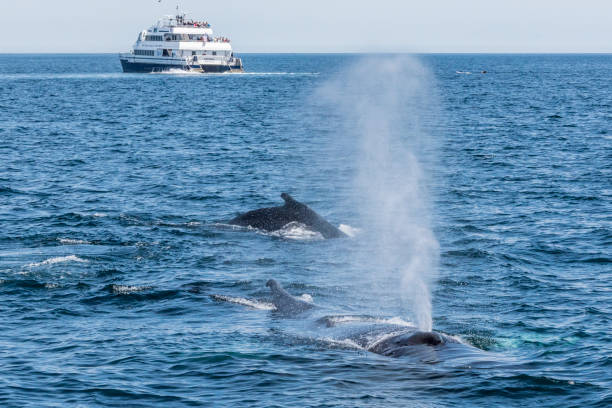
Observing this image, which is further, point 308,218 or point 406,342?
point 308,218

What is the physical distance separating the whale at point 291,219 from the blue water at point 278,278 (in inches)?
28.8

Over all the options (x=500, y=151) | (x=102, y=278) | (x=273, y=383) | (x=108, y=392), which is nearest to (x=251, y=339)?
(x=273, y=383)

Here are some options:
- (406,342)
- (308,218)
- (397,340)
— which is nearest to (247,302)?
(397,340)

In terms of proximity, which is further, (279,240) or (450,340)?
(279,240)

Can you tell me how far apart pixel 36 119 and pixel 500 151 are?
168 feet

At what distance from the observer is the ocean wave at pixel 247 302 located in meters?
25.1

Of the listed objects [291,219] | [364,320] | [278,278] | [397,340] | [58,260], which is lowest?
[278,278]

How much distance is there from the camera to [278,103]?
122312mm

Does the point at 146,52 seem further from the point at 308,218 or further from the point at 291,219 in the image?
the point at 308,218

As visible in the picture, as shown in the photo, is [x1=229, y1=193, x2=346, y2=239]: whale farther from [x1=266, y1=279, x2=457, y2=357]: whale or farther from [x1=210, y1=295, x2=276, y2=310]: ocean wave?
[x1=266, y1=279, x2=457, y2=357]: whale

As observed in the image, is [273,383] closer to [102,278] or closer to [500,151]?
[102,278]

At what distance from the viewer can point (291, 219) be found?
35.8 meters

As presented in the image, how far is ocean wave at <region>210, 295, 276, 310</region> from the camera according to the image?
2506 cm

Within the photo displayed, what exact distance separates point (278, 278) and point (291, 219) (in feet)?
23.9
